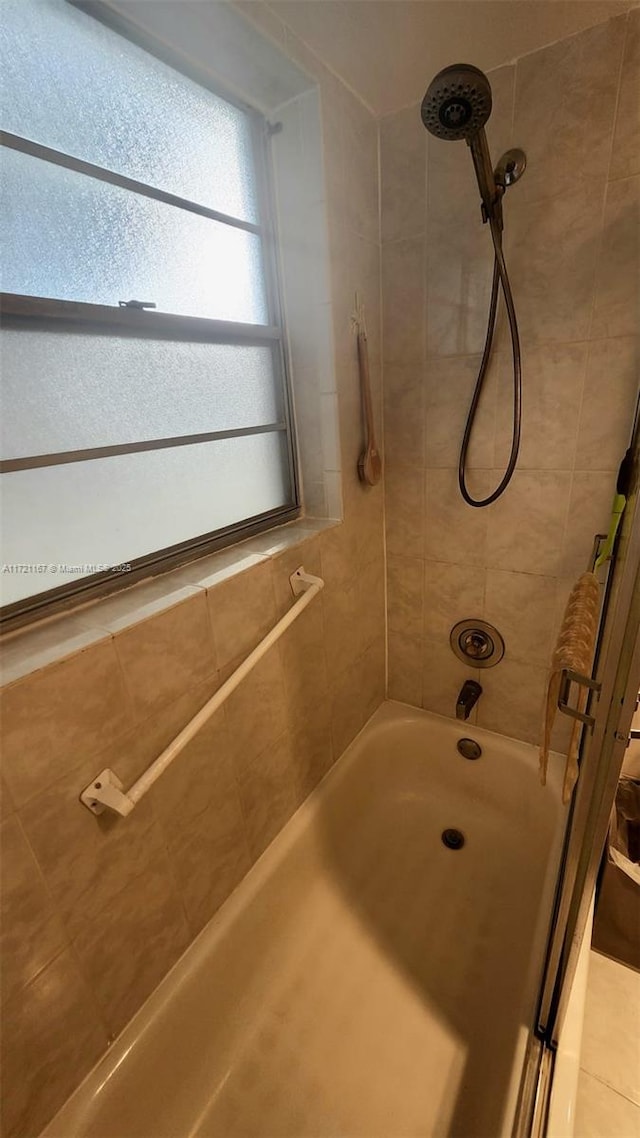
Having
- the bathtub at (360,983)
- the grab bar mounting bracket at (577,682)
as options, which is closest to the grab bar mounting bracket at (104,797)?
the bathtub at (360,983)

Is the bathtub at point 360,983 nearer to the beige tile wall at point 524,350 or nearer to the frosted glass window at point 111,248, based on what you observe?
the beige tile wall at point 524,350

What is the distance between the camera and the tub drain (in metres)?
1.58

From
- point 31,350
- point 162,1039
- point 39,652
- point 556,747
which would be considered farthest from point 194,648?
point 556,747

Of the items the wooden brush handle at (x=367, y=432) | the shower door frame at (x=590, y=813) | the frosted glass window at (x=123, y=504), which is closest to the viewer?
the shower door frame at (x=590, y=813)

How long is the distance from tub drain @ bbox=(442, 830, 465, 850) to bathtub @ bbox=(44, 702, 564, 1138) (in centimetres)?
2

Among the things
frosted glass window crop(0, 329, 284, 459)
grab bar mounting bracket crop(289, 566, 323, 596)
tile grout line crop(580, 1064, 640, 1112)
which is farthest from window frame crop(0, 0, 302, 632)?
tile grout line crop(580, 1064, 640, 1112)

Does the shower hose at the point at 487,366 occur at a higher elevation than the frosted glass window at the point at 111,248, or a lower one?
lower

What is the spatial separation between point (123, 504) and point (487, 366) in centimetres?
108

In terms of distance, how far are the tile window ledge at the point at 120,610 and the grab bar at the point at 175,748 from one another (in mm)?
158

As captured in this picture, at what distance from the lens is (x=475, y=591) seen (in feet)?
5.09

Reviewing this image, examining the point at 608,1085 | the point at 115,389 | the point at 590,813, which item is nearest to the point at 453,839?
the point at 608,1085

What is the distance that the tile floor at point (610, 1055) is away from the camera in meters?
0.98

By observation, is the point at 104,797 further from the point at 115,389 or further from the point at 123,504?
the point at 115,389

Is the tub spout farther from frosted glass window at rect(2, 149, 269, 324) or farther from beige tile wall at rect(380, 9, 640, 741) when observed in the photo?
frosted glass window at rect(2, 149, 269, 324)
